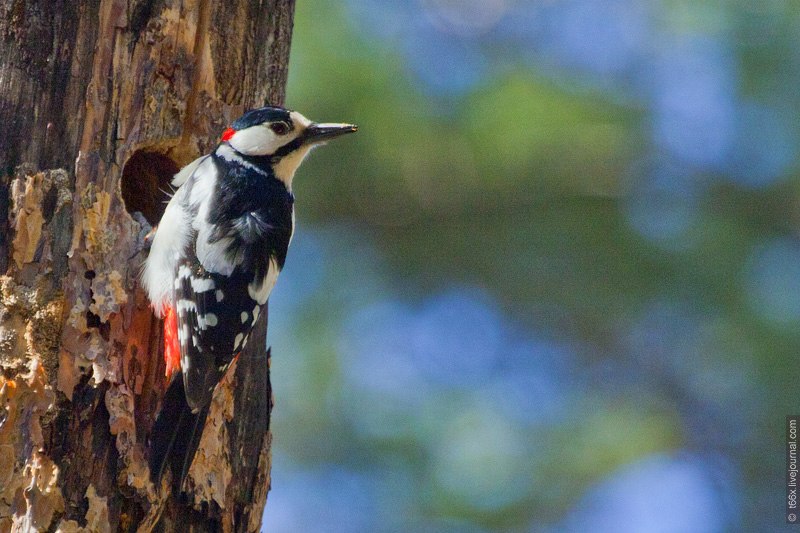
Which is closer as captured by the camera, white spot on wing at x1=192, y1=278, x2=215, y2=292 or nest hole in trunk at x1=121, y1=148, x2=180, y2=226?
white spot on wing at x1=192, y1=278, x2=215, y2=292

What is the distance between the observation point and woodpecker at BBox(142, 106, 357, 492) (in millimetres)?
2590

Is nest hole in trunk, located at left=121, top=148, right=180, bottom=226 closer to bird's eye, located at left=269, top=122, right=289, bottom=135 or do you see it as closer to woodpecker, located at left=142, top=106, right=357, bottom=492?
woodpecker, located at left=142, top=106, right=357, bottom=492

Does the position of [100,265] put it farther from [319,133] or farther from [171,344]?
[319,133]

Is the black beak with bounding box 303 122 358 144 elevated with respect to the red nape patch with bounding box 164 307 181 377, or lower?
elevated

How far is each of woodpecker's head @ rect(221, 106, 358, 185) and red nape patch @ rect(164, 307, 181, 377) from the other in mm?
630

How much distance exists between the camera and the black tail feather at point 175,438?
2488 millimetres

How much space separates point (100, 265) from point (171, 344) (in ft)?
1.04

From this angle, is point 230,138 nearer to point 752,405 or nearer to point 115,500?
point 115,500

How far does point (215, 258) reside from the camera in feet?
9.92

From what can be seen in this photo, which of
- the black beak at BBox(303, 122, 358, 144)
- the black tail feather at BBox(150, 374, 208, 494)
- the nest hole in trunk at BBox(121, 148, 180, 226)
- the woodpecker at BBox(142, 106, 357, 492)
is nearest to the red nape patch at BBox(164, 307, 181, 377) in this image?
the woodpecker at BBox(142, 106, 357, 492)

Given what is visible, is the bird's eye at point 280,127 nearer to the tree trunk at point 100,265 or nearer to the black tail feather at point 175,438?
the tree trunk at point 100,265

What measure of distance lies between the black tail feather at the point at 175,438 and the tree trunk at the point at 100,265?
4 cm

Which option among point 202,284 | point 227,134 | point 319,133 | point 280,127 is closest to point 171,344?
point 202,284

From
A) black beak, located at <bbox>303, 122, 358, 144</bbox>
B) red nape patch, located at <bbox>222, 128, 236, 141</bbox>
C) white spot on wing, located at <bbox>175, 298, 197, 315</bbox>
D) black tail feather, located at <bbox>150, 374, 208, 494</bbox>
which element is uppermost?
black beak, located at <bbox>303, 122, 358, 144</bbox>
